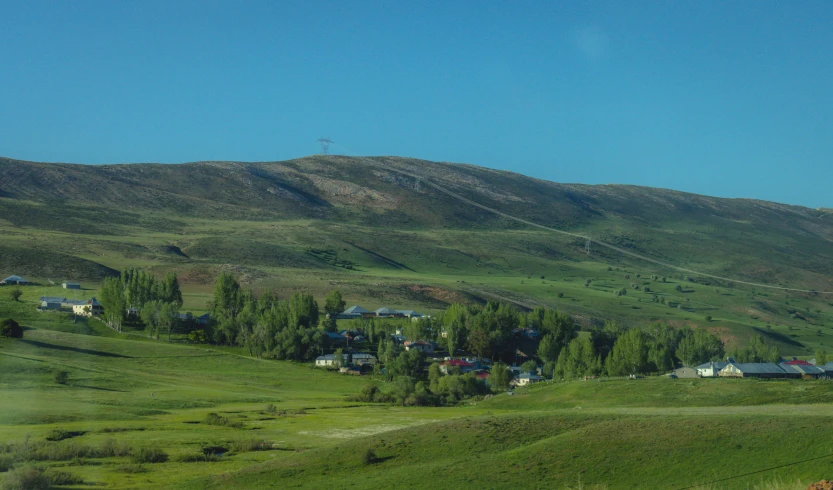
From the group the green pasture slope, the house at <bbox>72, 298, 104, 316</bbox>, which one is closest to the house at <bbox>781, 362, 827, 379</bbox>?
the green pasture slope

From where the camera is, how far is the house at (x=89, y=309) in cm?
10194

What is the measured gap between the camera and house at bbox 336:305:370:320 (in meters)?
119

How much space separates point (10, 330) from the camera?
76.4 meters

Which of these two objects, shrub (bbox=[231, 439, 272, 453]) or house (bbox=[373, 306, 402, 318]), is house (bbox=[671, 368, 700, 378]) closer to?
shrub (bbox=[231, 439, 272, 453])

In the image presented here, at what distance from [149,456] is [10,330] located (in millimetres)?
42473

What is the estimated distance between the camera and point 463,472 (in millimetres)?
35844

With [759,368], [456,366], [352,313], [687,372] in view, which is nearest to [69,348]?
[456,366]

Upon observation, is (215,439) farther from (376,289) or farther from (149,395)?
(376,289)

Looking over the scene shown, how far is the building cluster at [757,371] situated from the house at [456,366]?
65.5ft

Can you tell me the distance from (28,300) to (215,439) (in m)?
66.9

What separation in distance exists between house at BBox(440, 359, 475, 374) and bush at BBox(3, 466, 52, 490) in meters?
55.5

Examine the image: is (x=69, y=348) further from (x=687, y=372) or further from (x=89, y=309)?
(x=687, y=372)

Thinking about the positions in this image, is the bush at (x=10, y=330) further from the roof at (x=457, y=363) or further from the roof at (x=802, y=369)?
the roof at (x=802, y=369)

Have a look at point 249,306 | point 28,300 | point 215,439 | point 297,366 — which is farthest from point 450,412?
point 28,300
